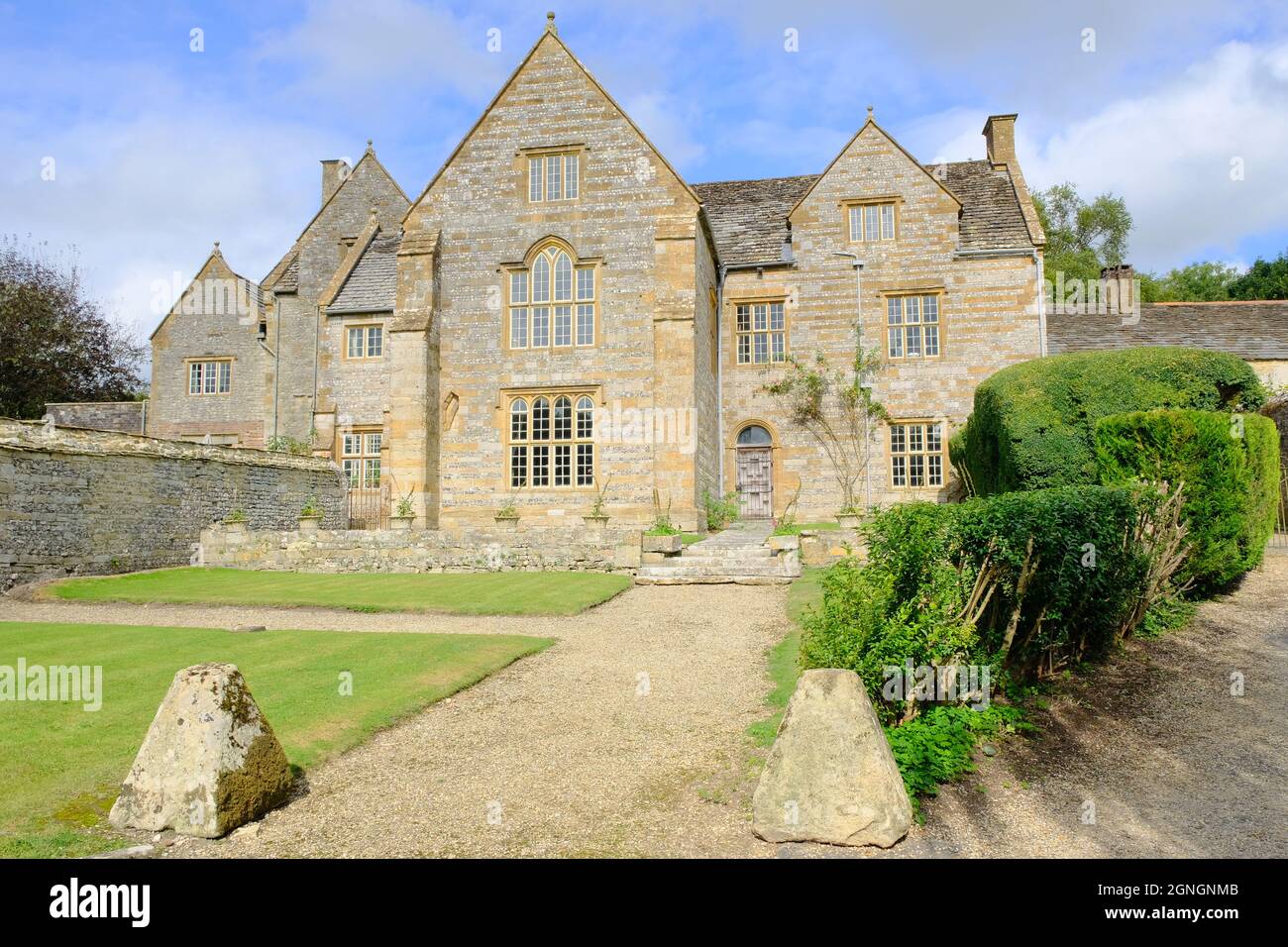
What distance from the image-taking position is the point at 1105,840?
497 centimetres

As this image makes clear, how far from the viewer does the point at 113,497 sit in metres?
18.8

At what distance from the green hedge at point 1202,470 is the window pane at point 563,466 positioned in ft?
47.6

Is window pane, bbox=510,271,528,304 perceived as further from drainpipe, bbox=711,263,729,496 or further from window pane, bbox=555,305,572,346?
drainpipe, bbox=711,263,729,496

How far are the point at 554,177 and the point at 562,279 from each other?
2.99 m

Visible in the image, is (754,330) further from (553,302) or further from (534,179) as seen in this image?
(534,179)

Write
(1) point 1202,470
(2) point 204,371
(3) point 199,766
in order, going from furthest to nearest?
(2) point 204,371
(1) point 1202,470
(3) point 199,766

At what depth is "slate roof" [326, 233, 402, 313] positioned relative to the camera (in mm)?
30047

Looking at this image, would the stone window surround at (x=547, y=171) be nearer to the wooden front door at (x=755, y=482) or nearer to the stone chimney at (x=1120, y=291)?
the wooden front door at (x=755, y=482)

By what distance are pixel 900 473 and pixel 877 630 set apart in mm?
19633

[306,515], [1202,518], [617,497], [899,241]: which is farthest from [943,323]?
[306,515]

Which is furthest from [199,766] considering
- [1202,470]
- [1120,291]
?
[1120,291]

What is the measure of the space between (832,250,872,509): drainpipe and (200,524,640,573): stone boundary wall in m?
9.29

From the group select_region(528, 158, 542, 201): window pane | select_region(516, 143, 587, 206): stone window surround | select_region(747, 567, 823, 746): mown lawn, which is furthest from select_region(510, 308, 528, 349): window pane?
select_region(747, 567, 823, 746): mown lawn

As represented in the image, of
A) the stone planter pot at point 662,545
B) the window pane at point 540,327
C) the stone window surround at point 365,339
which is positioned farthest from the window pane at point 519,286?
the stone planter pot at point 662,545
